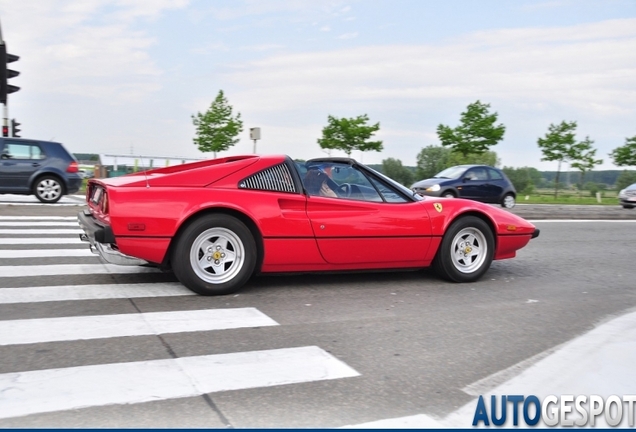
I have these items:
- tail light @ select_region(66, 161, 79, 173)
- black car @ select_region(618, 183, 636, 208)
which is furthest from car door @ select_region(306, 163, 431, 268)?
black car @ select_region(618, 183, 636, 208)

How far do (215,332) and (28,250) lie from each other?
4226 millimetres

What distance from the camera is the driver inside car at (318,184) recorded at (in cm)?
571

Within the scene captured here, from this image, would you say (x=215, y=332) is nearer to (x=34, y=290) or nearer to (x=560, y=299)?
(x=34, y=290)

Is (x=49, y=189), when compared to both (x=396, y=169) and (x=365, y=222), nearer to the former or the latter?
(x=365, y=222)

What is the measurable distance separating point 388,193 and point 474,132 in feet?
97.0

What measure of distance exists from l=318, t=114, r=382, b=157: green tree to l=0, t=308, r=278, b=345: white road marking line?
112 ft

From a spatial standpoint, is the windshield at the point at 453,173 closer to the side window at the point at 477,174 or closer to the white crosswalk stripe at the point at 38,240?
the side window at the point at 477,174

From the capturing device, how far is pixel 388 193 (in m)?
6.04

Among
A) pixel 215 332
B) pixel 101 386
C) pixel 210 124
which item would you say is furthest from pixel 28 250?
pixel 210 124

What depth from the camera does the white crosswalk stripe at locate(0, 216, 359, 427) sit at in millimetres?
3074

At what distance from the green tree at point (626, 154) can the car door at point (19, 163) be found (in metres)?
35.4

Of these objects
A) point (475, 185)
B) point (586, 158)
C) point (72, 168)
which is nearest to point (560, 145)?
point (586, 158)

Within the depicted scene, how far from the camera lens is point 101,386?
318cm

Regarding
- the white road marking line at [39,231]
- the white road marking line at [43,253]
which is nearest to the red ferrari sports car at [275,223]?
the white road marking line at [43,253]
